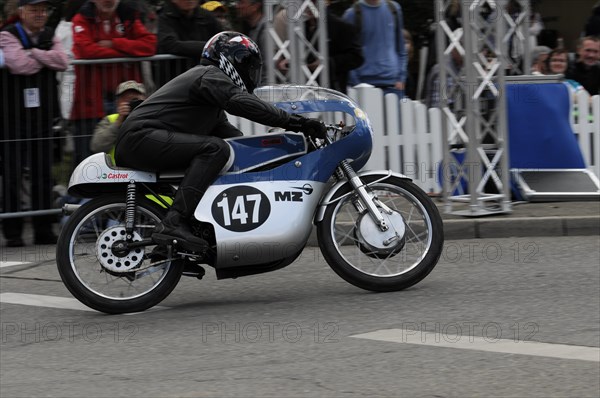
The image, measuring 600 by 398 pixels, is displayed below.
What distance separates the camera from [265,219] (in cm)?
768

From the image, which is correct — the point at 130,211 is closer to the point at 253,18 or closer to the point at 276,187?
the point at 276,187

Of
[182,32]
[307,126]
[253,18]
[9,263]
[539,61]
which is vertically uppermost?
[253,18]

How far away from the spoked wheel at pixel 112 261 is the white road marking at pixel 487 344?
1.56m

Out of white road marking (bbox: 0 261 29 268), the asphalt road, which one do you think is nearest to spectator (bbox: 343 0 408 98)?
the asphalt road

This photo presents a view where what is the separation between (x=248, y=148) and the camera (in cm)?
775

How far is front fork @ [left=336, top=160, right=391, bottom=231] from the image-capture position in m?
7.82

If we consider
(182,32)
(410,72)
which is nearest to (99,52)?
(182,32)

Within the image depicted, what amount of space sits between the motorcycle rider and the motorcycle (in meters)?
0.11

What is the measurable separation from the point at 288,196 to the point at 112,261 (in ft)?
3.82

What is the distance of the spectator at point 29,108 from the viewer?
1070 cm

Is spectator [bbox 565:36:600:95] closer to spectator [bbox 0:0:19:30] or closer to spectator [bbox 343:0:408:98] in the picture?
spectator [bbox 343:0:408:98]

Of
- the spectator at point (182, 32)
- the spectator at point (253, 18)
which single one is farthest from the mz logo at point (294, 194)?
the spectator at point (253, 18)

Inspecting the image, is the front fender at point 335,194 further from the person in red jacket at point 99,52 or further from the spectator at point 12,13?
the spectator at point 12,13

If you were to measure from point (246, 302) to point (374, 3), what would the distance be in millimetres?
5450
